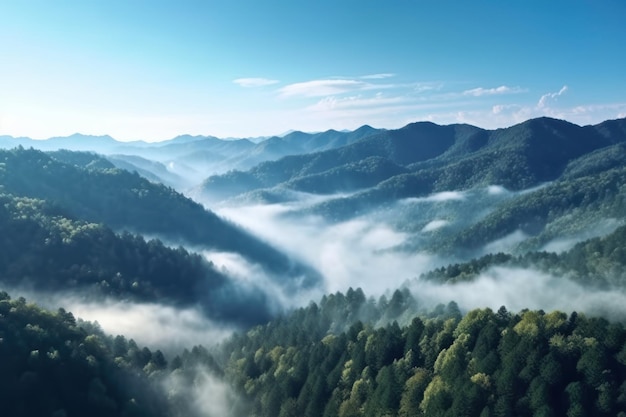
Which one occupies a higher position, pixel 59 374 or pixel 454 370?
pixel 454 370

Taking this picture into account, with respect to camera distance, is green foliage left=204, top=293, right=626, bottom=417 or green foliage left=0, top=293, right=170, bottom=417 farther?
green foliage left=0, top=293, right=170, bottom=417

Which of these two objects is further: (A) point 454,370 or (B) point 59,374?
(B) point 59,374

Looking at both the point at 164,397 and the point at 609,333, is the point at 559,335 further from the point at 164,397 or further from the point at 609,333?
the point at 164,397

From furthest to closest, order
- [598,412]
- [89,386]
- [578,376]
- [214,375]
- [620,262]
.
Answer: [620,262] → [214,375] → [89,386] → [578,376] → [598,412]

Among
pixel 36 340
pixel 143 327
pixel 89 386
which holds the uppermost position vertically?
pixel 36 340

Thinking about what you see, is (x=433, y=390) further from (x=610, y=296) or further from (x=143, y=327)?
(x=143, y=327)

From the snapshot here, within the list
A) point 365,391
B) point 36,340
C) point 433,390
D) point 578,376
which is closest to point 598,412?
point 578,376

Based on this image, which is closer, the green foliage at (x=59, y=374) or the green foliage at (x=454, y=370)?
the green foliage at (x=454, y=370)

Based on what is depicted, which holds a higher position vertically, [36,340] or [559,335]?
[559,335]

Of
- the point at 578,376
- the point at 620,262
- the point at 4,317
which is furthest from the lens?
the point at 620,262

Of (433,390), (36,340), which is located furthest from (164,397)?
Answer: (433,390)

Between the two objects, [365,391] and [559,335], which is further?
[365,391]
